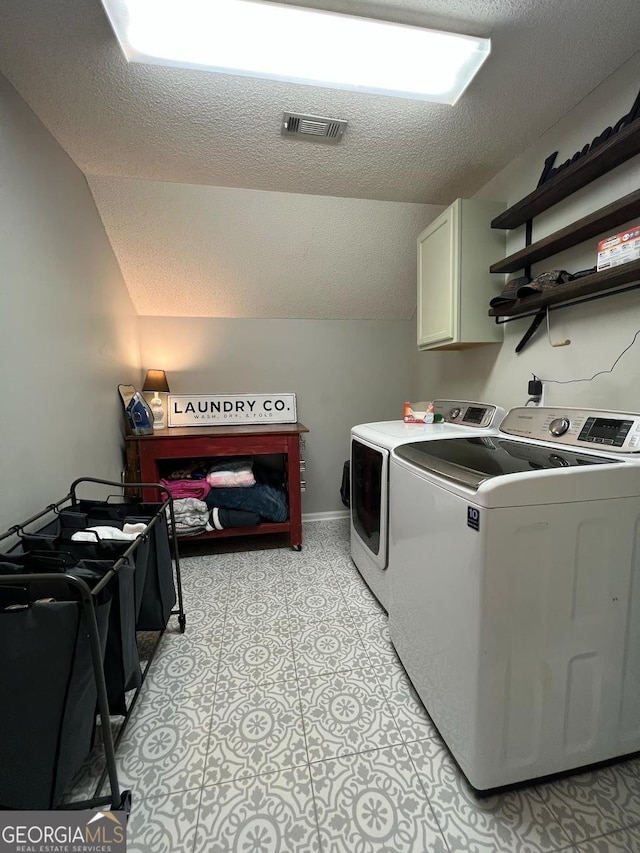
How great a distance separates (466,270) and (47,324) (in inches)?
75.3

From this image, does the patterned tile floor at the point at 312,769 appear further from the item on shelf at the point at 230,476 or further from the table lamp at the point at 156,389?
the table lamp at the point at 156,389

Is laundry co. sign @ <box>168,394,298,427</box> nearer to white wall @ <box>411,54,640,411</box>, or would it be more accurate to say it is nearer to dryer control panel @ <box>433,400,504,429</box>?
dryer control panel @ <box>433,400,504,429</box>

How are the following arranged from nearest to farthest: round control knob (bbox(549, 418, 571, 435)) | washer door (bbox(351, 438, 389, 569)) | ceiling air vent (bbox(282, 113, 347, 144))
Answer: round control knob (bbox(549, 418, 571, 435)) → ceiling air vent (bbox(282, 113, 347, 144)) → washer door (bbox(351, 438, 389, 569))

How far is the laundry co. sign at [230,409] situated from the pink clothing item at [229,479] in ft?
1.59

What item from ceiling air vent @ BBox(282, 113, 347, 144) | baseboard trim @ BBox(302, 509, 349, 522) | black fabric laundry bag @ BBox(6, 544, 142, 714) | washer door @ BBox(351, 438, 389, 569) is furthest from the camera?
baseboard trim @ BBox(302, 509, 349, 522)

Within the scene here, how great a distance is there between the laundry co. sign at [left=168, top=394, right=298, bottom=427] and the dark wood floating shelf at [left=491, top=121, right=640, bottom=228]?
178 centimetres

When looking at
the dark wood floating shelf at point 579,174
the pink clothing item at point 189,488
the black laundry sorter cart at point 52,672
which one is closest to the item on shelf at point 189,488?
the pink clothing item at point 189,488

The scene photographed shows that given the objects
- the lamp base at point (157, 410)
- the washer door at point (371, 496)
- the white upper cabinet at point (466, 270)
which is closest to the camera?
the washer door at point (371, 496)

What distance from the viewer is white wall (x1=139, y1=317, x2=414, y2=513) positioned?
2561 mm

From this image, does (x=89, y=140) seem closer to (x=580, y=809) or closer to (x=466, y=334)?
(x=466, y=334)

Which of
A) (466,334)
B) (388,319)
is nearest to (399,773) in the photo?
(466,334)

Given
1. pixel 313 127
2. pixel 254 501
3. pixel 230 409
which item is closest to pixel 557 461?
pixel 313 127

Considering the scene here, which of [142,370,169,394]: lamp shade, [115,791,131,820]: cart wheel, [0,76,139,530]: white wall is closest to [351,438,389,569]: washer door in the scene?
[115,791,131,820]: cart wheel

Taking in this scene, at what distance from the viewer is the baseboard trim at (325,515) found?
285 centimetres
